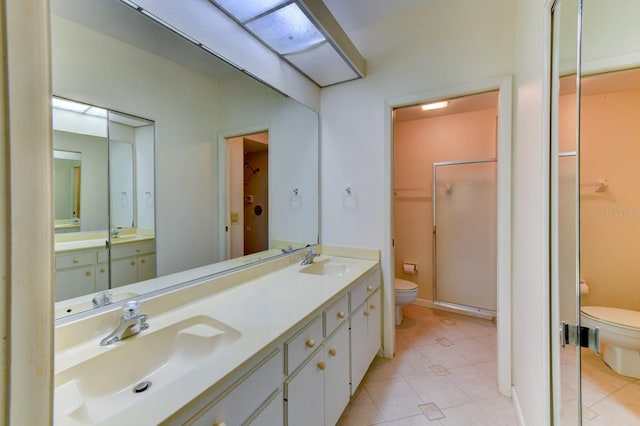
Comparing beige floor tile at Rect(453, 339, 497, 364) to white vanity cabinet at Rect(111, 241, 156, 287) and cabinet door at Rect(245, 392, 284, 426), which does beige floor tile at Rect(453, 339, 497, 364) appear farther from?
white vanity cabinet at Rect(111, 241, 156, 287)

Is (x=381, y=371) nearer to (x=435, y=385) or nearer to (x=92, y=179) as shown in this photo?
(x=435, y=385)

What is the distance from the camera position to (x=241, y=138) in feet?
5.63

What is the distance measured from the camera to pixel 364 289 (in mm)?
1770

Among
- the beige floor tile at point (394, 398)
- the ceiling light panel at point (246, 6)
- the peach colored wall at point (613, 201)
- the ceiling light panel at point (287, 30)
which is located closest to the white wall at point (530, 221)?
the peach colored wall at point (613, 201)

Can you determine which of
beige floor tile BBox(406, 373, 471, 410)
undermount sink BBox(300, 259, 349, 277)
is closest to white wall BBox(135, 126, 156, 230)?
undermount sink BBox(300, 259, 349, 277)

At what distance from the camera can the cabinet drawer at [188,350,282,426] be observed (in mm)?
704

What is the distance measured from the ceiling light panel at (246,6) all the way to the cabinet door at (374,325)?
1.90m

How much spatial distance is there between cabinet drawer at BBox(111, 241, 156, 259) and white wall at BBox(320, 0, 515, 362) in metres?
1.40

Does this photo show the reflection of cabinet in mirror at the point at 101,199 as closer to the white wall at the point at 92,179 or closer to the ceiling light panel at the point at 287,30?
the white wall at the point at 92,179

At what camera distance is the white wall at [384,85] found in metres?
1.74

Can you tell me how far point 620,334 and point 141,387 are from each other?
218cm

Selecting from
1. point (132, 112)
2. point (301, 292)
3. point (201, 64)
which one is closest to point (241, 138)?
point (201, 64)

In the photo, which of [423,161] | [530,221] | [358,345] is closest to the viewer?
[530,221]

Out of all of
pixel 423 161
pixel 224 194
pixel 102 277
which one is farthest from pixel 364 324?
pixel 423 161
